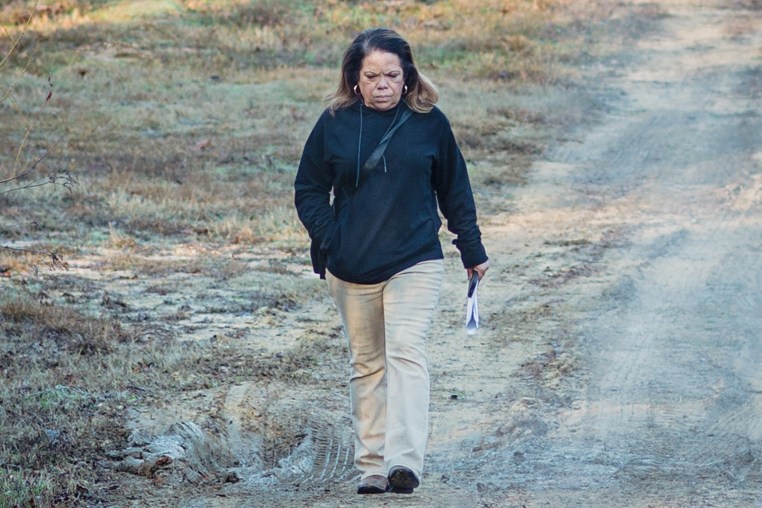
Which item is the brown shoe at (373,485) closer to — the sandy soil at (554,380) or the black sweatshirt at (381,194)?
the sandy soil at (554,380)

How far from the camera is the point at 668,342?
7.57 metres

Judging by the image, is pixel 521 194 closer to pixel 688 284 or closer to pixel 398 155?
pixel 688 284

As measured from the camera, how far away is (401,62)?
449cm

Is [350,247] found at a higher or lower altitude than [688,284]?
higher

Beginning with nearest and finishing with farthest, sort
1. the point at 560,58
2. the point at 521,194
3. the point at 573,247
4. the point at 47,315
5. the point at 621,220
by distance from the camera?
the point at 47,315 < the point at 573,247 < the point at 621,220 < the point at 521,194 < the point at 560,58

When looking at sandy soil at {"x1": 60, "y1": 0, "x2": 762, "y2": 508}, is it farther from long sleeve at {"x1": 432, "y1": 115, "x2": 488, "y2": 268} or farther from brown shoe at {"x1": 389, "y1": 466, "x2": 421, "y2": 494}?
long sleeve at {"x1": 432, "y1": 115, "x2": 488, "y2": 268}

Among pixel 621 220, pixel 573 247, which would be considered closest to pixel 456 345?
pixel 573 247

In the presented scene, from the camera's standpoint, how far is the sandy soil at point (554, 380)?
17.0 ft

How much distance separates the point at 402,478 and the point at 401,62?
5.15ft

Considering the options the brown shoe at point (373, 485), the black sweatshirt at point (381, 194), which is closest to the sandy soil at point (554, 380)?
the brown shoe at point (373, 485)

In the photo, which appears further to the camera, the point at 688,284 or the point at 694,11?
the point at 694,11

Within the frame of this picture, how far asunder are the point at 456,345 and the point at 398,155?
3.32 meters

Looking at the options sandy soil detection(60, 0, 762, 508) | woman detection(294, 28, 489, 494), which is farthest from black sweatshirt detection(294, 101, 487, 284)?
sandy soil detection(60, 0, 762, 508)

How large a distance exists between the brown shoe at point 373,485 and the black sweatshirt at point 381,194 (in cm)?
79
